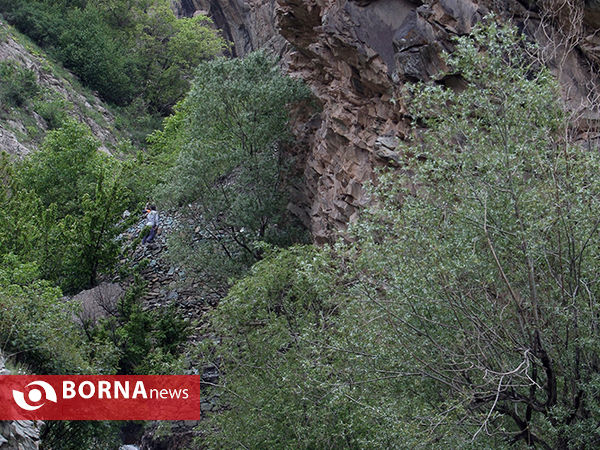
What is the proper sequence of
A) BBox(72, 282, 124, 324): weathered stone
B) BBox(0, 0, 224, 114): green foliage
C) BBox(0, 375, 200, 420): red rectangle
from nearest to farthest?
1. BBox(0, 375, 200, 420): red rectangle
2. BBox(72, 282, 124, 324): weathered stone
3. BBox(0, 0, 224, 114): green foliage

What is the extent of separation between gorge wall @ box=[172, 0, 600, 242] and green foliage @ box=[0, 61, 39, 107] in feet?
53.7

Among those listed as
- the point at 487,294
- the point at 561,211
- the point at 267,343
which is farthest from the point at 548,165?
the point at 267,343

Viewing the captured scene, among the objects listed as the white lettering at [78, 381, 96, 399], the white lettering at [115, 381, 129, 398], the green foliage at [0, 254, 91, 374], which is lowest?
the white lettering at [115, 381, 129, 398]

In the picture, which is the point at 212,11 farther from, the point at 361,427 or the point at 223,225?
the point at 361,427

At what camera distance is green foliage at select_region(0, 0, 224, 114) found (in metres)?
38.6

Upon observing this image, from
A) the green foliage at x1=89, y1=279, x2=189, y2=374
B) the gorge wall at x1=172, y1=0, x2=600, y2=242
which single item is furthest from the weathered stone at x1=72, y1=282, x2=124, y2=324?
the gorge wall at x1=172, y1=0, x2=600, y2=242

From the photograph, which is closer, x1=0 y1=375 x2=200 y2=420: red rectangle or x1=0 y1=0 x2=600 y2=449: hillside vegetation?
x1=0 y1=0 x2=600 y2=449: hillside vegetation

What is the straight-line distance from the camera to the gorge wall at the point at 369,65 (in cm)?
966

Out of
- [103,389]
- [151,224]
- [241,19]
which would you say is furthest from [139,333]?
[241,19]

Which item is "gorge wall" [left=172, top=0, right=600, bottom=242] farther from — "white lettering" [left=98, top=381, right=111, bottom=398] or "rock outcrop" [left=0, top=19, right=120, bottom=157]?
"rock outcrop" [left=0, top=19, right=120, bottom=157]

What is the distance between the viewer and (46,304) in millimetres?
12680

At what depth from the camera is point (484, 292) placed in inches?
292

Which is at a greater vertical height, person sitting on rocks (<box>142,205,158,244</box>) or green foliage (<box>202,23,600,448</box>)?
green foliage (<box>202,23,600,448</box>)

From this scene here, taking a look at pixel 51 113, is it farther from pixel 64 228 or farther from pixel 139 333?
pixel 139 333
